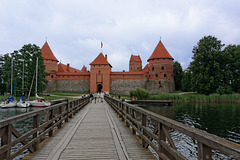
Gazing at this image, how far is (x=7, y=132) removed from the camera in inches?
103

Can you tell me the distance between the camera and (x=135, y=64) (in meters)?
72.3

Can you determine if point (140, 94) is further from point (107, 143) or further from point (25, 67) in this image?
point (107, 143)

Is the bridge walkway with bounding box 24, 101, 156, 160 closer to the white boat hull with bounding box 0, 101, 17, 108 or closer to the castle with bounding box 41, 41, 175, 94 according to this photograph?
the white boat hull with bounding box 0, 101, 17, 108

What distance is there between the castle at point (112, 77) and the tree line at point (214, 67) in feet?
28.1

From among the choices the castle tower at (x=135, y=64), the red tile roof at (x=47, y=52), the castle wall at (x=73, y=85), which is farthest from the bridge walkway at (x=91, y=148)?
the castle tower at (x=135, y=64)

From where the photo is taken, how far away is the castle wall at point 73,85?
143 feet

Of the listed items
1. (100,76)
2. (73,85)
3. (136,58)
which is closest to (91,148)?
(100,76)

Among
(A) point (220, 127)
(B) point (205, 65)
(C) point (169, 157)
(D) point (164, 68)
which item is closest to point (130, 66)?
(D) point (164, 68)

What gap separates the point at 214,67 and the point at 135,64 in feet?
141

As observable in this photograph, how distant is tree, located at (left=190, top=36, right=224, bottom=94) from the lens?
31.1 metres

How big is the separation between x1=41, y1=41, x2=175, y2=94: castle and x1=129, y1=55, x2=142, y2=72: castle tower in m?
28.5

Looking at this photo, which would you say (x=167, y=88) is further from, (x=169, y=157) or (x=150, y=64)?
(x=169, y=157)

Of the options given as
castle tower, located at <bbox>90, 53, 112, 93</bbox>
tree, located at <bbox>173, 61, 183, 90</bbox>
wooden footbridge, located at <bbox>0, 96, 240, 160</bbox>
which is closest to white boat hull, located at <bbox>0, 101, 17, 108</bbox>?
wooden footbridge, located at <bbox>0, 96, 240, 160</bbox>

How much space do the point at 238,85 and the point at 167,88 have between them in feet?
48.0
